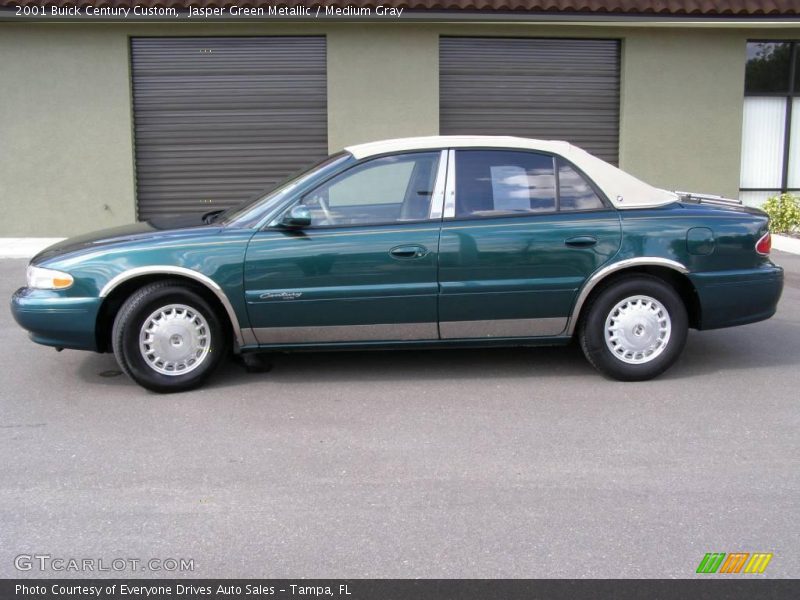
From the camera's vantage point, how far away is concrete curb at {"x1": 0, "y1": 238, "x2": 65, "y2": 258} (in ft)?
37.6

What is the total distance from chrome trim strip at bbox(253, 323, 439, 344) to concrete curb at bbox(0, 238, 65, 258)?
6932mm

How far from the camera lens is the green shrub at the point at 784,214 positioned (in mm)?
12930

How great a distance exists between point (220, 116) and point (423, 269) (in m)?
8.01

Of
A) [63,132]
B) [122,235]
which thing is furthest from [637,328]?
[63,132]

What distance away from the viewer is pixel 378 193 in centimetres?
573

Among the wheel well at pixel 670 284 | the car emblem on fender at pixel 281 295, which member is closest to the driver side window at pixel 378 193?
the car emblem on fender at pixel 281 295

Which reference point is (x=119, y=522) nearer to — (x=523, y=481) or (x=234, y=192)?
(x=523, y=481)

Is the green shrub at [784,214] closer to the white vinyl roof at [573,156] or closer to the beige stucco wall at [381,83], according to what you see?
the beige stucco wall at [381,83]

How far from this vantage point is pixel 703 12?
1213 centimetres

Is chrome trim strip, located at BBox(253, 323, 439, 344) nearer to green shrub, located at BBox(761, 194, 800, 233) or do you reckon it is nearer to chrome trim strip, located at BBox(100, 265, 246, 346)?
chrome trim strip, located at BBox(100, 265, 246, 346)

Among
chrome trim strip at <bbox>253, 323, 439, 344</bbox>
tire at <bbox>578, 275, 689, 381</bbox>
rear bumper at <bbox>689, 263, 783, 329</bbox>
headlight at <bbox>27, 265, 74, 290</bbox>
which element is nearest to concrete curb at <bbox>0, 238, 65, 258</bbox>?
headlight at <bbox>27, 265, 74, 290</bbox>

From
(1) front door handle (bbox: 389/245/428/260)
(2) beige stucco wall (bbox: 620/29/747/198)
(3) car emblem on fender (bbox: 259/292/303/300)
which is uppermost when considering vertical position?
(2) beige stucco wall (bbox: 620/29/747/198)
